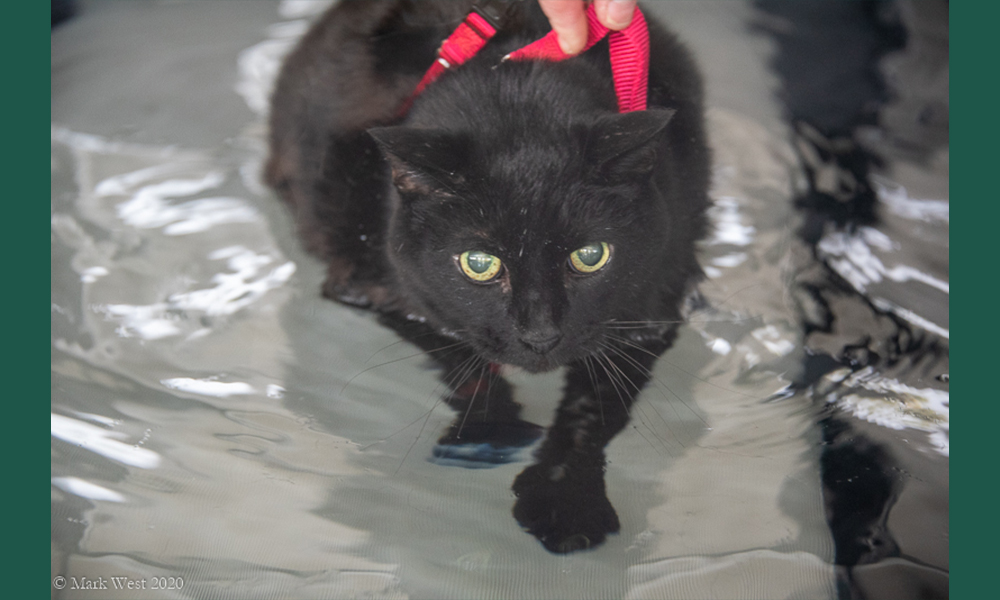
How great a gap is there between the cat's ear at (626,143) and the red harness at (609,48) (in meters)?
0.17

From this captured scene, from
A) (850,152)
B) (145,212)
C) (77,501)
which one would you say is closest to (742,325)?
(850,152)

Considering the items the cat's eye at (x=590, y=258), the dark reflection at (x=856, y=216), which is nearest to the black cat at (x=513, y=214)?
the cat's eye at (x=590, y=258)

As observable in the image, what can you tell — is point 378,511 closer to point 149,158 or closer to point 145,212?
point 145,212

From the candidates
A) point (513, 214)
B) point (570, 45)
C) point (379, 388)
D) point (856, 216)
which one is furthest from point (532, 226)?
point (856, 216)

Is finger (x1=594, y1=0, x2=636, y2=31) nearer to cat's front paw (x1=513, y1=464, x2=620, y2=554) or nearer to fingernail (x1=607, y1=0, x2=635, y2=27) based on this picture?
fingernail (x1=607, y1=0, x2=635, y2=27)

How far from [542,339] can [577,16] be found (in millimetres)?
507

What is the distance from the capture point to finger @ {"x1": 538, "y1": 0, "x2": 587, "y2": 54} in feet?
3.20

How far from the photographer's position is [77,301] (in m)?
1.31

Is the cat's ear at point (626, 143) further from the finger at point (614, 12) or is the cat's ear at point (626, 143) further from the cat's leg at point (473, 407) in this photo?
the cat's leg at point (473, 407)

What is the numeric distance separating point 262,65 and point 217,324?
693 millimetres

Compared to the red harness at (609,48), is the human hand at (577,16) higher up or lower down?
higher up

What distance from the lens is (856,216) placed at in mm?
1397

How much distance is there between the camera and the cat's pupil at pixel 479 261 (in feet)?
3.02

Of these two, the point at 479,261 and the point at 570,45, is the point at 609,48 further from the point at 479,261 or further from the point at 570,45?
the point at 479,261
